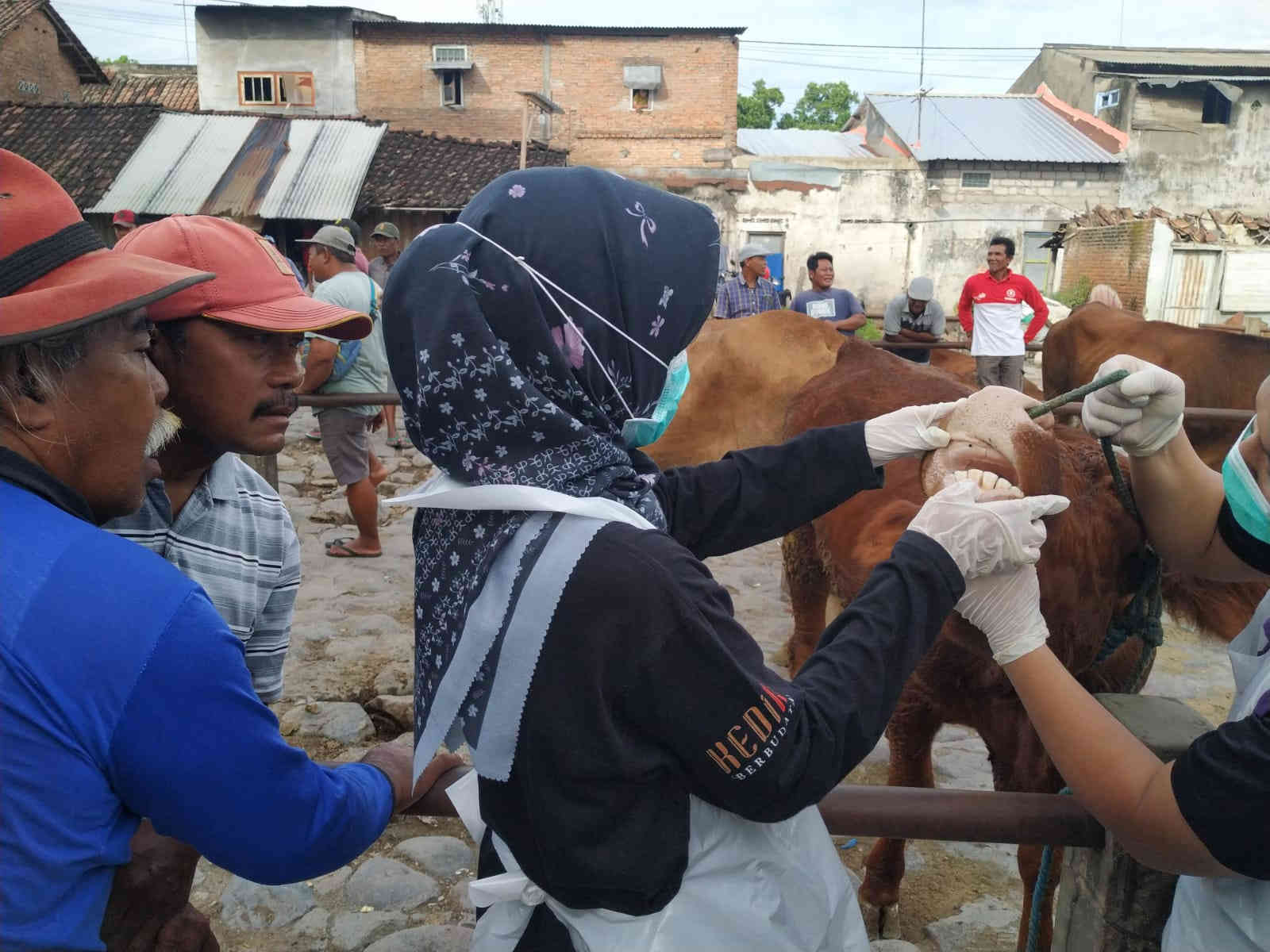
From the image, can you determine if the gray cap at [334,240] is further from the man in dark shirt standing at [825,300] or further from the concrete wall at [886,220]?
the concrete wall at [886,220]

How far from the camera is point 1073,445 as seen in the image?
8.18ft

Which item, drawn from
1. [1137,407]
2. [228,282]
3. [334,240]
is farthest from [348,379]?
[1137,407]

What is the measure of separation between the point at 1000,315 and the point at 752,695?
8.08 m

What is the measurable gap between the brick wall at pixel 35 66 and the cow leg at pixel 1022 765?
25.3 meters

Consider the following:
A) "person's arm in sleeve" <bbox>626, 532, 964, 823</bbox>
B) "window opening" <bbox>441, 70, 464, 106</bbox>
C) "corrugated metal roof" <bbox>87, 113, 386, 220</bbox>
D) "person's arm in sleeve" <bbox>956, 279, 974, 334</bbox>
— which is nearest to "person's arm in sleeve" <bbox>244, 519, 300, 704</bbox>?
"person's arm in sleeve" <bbox>626, 532, 964, 823</bbox>

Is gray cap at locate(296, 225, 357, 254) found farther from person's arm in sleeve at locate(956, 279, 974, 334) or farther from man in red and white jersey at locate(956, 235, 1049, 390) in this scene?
person's arm in sleeve at locate(956, 279, 974, 334)

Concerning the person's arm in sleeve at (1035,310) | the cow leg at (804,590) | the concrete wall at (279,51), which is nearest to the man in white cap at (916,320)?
the person's arm in sleeve at (1035,310)

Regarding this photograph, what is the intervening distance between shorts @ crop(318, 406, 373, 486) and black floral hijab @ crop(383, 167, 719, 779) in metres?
4.29

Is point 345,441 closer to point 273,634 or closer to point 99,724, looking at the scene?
point 273,634

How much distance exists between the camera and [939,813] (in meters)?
1.41

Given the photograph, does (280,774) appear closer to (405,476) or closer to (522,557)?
(522,557)

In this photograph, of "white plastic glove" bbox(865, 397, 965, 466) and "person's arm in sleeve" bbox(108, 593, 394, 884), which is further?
"white plastic glove" bbox(865, 397, 965, 466)

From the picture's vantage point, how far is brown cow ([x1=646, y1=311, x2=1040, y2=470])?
536 centimetres

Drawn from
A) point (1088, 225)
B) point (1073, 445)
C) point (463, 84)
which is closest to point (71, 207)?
point (1073, 445)
